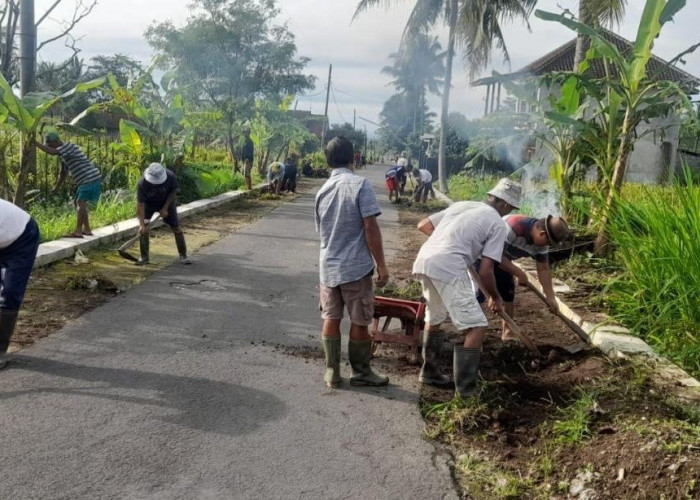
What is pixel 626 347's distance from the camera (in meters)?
5.44

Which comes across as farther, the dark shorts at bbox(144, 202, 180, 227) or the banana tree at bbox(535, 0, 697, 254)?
the dark shorts at bbox(144, 202, 180, 227)

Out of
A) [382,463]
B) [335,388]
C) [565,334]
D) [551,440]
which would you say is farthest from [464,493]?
[565,334]

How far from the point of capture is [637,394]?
4453 mm

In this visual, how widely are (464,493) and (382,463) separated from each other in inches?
19.4

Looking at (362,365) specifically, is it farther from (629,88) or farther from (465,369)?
(629,88)

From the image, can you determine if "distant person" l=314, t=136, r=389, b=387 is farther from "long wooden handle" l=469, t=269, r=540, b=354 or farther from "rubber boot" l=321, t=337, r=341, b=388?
"long wooden handle" l=469, t=269, r=540, b=354

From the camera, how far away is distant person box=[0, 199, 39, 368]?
482 cm

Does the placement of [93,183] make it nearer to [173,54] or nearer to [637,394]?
[637,394]

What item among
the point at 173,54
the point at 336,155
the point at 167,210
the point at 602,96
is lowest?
the point at 167,210

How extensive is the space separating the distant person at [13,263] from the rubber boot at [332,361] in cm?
226

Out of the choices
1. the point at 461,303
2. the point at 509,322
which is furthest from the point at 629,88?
the point at 461,303

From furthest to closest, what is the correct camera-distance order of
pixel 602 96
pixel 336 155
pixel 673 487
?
pixel 602 96 < pixel 336 155 < pixel 673 487

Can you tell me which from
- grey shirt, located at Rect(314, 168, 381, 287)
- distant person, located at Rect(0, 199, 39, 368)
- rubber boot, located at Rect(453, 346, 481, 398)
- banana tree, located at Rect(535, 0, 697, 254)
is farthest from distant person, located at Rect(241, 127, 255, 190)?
rubber boot, located at Rect(453, 346, 481, 398)

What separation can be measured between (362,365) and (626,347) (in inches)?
86.6
